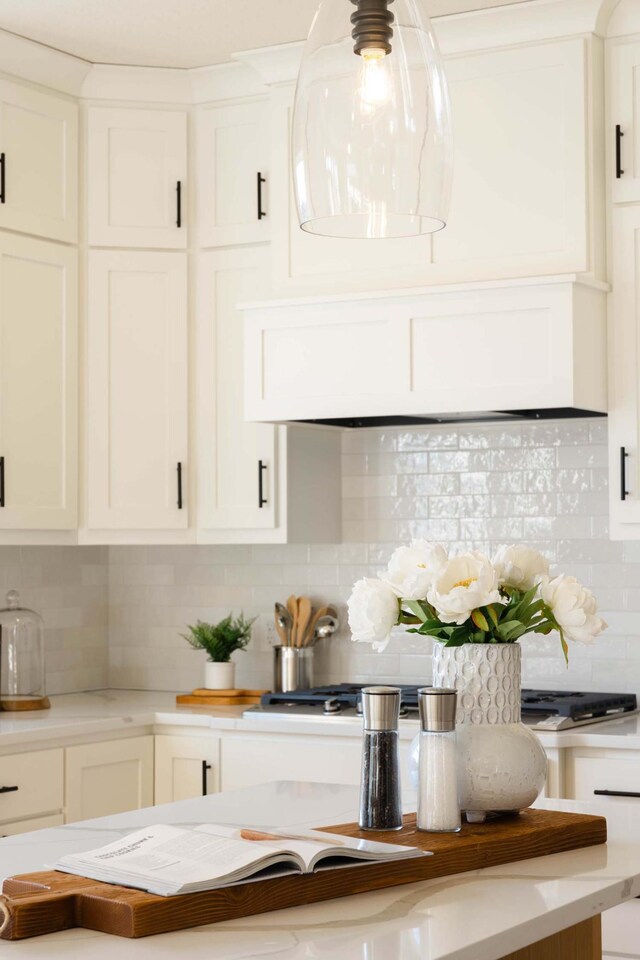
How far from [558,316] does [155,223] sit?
1.45m

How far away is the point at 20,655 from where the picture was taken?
4344 millimetres

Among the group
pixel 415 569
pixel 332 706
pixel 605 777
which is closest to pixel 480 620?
pixel 415 569

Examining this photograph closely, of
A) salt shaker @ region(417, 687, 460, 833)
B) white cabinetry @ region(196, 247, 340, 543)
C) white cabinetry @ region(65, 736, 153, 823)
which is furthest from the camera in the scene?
white cabinetry @ region(196, 247, 340, 543)

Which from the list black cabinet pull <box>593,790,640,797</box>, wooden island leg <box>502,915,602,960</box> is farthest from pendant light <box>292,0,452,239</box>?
black cabinet pull <box>593,790,640,797</box>

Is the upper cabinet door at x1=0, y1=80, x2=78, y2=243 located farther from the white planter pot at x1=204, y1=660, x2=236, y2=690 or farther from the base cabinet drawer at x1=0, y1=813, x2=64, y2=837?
Result: the base cabinet drawer at x1=0, y1=813, x2=64, y2=837

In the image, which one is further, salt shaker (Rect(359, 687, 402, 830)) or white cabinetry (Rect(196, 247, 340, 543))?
white cabinetry (Rect(196, 247, 340, 543))

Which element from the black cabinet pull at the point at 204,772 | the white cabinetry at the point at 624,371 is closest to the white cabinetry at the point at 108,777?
the black cabinet pull at the point at 204,772

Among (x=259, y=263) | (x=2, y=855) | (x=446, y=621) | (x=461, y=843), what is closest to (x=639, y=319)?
(x=259, y=263)

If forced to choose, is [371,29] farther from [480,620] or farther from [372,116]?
[480,620]

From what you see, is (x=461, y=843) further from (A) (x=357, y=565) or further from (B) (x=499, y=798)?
(A) (x=357, y=565)

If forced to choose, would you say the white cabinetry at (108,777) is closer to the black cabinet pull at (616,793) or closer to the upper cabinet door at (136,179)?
the black cabinet pull at (616,793)

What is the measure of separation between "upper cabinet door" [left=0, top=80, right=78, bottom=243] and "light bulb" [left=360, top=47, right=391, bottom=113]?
2.74 m

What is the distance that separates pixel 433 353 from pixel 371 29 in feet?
7.47

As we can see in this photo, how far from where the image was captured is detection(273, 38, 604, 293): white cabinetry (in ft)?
12.4
